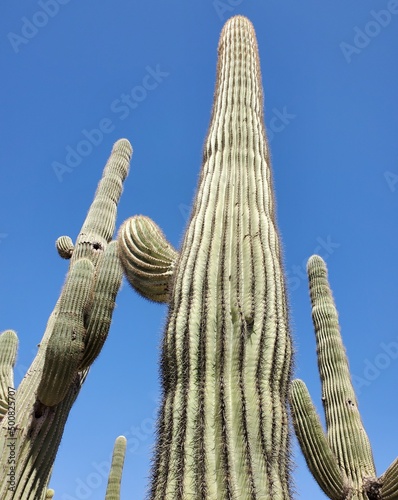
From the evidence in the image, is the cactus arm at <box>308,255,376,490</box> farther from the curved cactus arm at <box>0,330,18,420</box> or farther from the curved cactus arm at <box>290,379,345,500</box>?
the curved cactus arm at <box>0,330,18,420</box>

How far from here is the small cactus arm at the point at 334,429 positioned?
494 centimetres

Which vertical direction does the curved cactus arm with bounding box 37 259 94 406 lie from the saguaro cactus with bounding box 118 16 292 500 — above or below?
above

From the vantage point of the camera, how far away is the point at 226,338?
275 cm

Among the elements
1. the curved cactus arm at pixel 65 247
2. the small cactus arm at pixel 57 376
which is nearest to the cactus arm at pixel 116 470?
the small cactus arm at pixel 57 376

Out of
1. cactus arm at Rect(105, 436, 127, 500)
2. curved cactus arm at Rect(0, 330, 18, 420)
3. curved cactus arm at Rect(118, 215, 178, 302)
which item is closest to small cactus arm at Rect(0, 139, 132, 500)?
curved cactus arm at Rect(0, 330, 18, 420)

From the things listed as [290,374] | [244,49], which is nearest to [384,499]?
[290,374]

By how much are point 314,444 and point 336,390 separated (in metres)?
1.41

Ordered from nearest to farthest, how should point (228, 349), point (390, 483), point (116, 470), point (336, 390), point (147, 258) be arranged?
point (228, 349) < point (147, 258) < point (390, 483) < point (336, 390) < point (116, 470)

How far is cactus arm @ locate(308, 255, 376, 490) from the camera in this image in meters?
5.53

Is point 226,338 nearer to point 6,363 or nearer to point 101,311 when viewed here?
point 101,311

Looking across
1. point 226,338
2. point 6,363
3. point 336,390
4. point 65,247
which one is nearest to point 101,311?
point 6,363

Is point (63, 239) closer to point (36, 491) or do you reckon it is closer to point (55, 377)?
point (55, 377)

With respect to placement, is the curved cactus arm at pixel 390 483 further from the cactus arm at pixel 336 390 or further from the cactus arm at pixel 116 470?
the cactus arm at pixel 116 470

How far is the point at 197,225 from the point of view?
3447 millimetres
